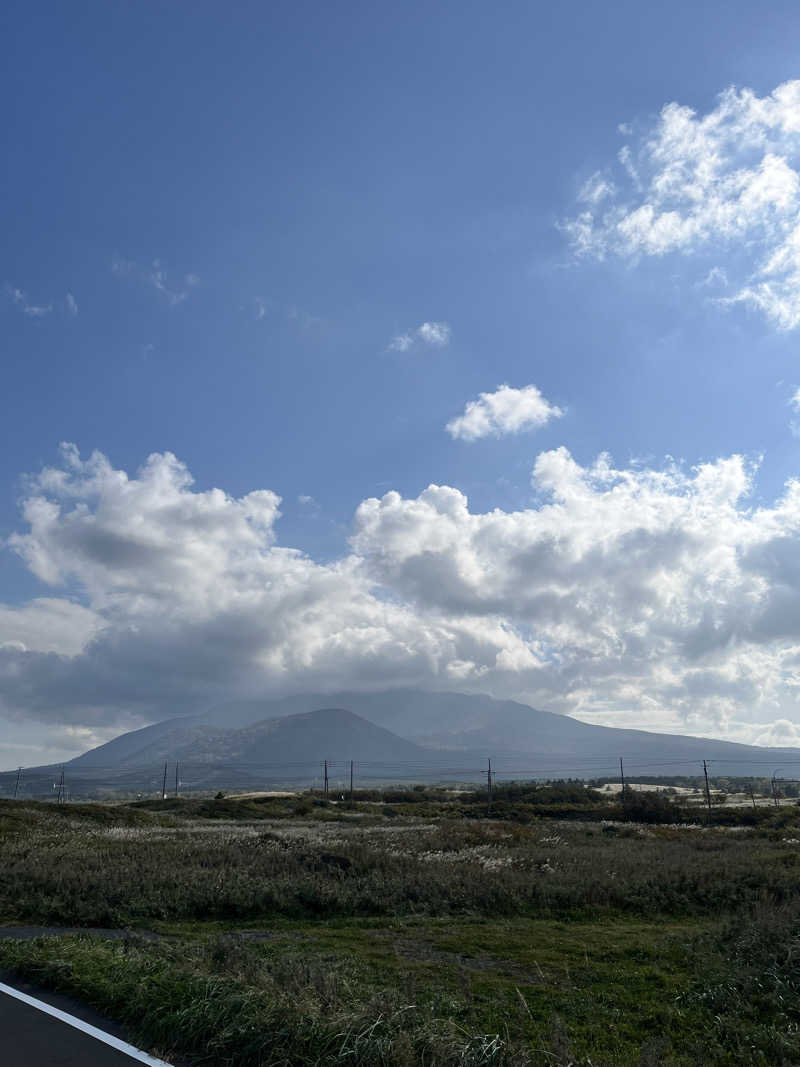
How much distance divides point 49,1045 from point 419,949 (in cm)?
871

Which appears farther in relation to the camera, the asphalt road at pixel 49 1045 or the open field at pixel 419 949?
the open field at pixel 419 949

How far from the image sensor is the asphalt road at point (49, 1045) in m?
8.51

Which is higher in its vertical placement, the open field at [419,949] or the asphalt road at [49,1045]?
the asphalt road at [49,1045]

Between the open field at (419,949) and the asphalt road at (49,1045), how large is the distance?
0.63m

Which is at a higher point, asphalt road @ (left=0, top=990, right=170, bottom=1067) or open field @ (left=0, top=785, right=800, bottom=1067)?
asphalt road @ (left=0, top=990, right=170, bottom=1067)

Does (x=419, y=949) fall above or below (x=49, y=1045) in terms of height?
below

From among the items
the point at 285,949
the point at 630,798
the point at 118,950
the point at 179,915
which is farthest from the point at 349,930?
the point at 630,798

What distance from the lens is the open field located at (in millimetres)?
9367

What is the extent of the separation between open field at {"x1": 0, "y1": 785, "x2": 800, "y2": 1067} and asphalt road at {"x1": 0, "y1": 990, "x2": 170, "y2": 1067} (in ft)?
2.07

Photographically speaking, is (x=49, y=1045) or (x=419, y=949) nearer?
(x=49, y=1045)

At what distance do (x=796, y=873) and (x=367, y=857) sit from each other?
48.9 feet

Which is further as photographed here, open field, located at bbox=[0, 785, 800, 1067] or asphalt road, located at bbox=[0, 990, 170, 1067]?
open field, located at bbox=[0, 785, 800, 1067]

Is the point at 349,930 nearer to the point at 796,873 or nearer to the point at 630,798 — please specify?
the point at 796,873

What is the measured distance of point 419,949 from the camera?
15.8 m
